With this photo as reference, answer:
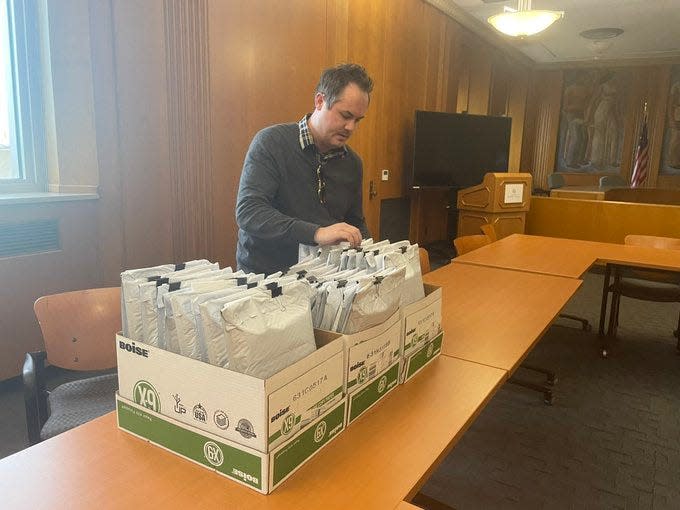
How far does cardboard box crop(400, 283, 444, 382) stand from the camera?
125cm

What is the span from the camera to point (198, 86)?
10.7ft

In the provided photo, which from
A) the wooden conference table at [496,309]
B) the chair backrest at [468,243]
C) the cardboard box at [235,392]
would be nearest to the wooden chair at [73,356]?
the cardboard box at [235,392]

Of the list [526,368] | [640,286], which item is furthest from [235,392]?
[640,286]

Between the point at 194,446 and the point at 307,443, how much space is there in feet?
0.65

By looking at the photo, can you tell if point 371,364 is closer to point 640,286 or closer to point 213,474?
point 213,474

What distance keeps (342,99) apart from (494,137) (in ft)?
17.7

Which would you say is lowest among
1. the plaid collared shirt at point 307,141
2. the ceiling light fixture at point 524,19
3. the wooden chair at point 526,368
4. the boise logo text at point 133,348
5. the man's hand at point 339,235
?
the wooden chair at point 526,368

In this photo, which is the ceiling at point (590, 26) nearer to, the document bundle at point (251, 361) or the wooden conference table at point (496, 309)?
the wooden conference table at point (496, 309)

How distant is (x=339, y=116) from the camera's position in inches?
68.5

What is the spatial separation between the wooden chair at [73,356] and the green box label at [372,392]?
3.35ft

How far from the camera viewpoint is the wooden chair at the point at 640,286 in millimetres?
3305

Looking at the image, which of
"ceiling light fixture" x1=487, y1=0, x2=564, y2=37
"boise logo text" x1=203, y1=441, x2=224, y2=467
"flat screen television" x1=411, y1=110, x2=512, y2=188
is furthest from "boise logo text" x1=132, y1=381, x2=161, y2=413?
"flat screen television" x1=411, y1=110, x2=512, y2=188

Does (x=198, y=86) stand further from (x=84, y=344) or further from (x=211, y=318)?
(x=211, y=318)

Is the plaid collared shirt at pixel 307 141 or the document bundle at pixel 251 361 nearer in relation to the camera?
the document bundle at pixel 251 361
